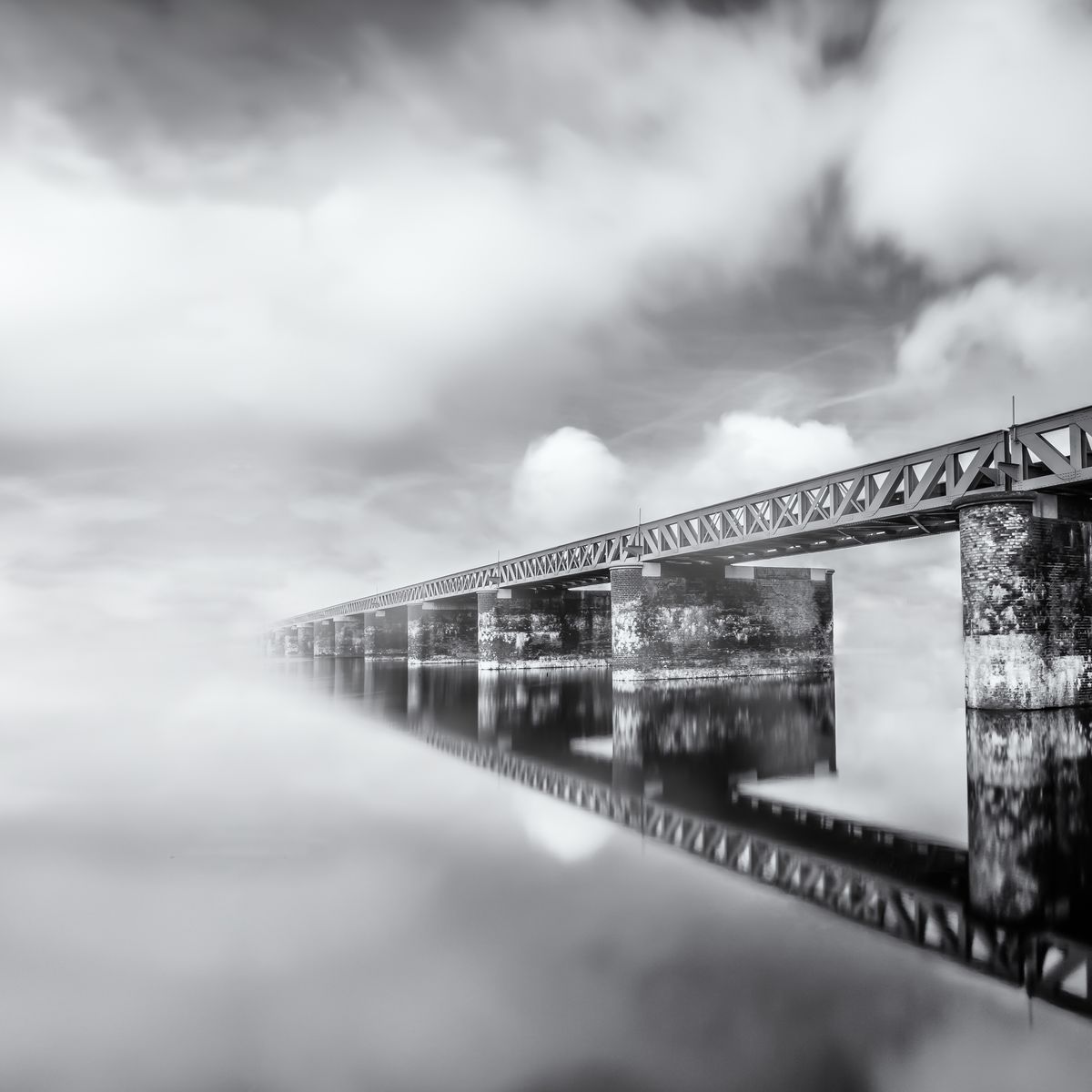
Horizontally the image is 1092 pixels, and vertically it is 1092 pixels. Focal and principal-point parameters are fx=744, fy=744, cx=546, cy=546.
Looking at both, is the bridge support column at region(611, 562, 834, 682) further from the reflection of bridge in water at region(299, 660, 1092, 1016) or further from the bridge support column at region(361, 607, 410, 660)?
the bridge support column at region(361, 607, 410, 660)

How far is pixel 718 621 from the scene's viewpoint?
23.3m

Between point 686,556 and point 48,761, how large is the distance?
16.7m

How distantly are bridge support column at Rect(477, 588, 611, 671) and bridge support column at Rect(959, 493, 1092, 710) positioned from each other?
2210cm

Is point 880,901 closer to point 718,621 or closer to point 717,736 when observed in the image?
point 717,736

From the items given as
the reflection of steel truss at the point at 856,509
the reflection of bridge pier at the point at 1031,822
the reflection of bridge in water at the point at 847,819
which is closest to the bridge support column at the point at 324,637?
the reflection of steel truss at the point at 856,509

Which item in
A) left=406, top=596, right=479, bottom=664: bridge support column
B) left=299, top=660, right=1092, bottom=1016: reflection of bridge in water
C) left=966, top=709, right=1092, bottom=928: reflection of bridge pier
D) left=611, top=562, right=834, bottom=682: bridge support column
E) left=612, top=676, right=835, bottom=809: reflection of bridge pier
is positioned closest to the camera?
left=299, top=660, right=1092, bottom=1016: reflection of bridge in water

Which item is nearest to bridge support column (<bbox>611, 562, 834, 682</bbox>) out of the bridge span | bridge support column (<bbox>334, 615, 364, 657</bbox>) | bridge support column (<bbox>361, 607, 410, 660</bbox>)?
the bridge span

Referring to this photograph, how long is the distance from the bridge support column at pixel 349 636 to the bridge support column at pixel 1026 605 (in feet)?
175

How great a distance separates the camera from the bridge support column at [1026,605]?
37.8 feet

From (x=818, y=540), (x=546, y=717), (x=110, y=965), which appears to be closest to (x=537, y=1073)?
(x=110, y=965)

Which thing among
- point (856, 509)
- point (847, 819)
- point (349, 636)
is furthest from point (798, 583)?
point (349, 636)

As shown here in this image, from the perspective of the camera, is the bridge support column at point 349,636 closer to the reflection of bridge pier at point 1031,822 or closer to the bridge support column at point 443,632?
the bridge support column at point 443,632

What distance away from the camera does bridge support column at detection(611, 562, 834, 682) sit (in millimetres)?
22172

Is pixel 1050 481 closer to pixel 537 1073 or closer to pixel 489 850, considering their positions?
pixel 489 850
